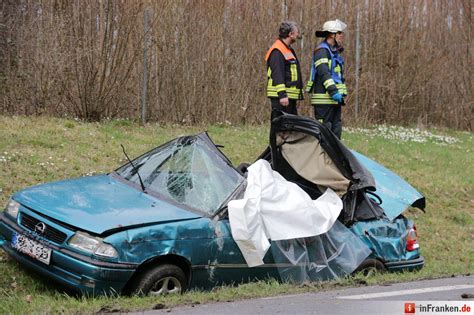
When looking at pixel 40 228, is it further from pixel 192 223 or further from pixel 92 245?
pixel 192 223

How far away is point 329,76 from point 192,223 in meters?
4.65

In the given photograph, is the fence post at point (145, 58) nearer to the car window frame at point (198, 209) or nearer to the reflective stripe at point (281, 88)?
the reflective stripe at point (281, 88)

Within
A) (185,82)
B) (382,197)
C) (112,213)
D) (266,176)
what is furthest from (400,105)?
(112,213)

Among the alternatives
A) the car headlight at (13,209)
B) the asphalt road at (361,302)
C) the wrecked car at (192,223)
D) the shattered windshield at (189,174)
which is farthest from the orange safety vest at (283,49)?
the car headlight at (13,209)

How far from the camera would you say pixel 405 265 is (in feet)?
22.8

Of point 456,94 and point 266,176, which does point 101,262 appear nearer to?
point 266,176

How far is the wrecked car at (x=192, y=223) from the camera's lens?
5.18 m

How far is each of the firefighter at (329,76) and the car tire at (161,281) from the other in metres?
4.83

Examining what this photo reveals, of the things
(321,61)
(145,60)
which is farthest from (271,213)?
(145,60)

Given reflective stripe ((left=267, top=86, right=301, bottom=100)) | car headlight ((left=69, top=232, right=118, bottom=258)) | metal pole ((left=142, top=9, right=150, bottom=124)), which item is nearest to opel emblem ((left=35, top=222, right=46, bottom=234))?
car headlight ((left=69, top=232, right=118, bottom=258))

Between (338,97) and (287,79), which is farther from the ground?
(287,79)

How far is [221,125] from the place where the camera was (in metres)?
13.6

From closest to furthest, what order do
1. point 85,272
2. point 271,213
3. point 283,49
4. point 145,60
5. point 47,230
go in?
point 85,272 → point 47,230 → point 271,213 → point 283,49 → point 145,60

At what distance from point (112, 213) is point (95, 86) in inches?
282
